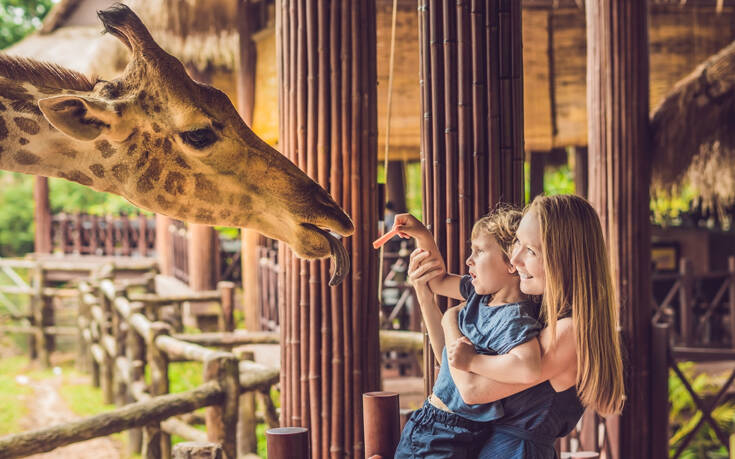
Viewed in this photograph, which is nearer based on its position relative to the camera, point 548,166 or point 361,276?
point 361,276

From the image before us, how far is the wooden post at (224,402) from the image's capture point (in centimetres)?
369

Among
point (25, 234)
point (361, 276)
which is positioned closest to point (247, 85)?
point (361, 276)

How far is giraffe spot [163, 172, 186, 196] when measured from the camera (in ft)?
5.75

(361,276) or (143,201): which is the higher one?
(143,201)

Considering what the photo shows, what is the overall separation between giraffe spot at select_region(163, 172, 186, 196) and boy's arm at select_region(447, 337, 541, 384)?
0.75 metres

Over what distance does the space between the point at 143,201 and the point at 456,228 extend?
1.07m

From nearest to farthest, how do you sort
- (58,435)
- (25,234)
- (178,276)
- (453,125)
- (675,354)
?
(453,125), (58,435), (675,354), (178,276), (25,234)

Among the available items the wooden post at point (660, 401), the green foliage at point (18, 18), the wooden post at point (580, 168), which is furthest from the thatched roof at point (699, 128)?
the green foliage at point (18, 18)

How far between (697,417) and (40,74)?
662 centimetres

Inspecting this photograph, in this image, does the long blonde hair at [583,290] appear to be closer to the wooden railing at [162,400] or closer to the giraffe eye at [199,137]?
the giraffe eye at [199,137]

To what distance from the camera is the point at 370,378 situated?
2674 millimetres

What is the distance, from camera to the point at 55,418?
8.62 m

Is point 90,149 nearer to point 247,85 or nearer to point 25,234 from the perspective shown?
point 247,85

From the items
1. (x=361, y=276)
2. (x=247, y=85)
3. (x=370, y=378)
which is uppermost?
(x=247, y=85)
